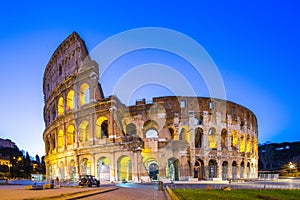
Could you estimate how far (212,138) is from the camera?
4303cm

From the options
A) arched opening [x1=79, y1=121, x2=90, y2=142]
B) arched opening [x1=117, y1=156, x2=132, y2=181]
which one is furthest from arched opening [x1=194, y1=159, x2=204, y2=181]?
arched opening [x1=79, y1=121, x2=90, y2=142]

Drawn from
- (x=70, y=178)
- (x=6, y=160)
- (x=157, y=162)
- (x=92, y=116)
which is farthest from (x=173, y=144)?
(x=6, y=160)

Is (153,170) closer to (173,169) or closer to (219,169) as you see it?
(173,169)

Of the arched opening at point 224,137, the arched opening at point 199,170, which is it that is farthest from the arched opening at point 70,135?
the arched opening at point 224,137

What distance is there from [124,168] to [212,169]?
13157mm

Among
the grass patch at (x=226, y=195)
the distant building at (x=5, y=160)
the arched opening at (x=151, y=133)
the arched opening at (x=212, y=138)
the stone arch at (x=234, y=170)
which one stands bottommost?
the distant building at (x=5, y=160)

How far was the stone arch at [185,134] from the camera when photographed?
40.1 meters

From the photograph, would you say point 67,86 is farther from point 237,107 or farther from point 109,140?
point 237,107

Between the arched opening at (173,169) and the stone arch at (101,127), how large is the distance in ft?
27.4

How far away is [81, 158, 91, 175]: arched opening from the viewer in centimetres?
3491

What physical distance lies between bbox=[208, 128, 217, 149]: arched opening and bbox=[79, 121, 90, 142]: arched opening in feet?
55.0

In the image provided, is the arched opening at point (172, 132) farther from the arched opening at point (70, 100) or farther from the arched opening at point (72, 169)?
the arched opening at point (70, 100)

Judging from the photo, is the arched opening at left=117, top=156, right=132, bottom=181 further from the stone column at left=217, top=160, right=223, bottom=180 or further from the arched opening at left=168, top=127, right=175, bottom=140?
the stone column at left=217, top=160, right=223, bottom=180

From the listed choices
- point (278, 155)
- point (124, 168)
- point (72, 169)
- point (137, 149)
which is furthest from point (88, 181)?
point (278, 155)
